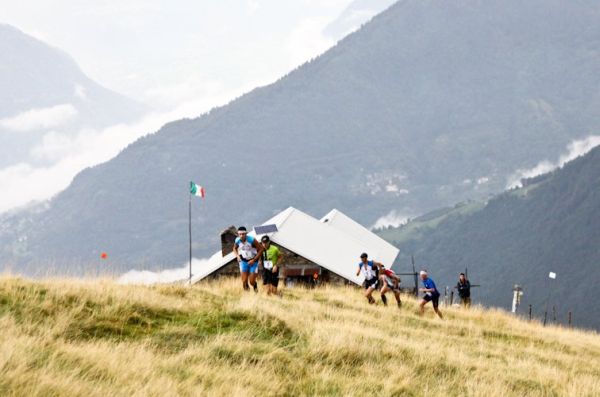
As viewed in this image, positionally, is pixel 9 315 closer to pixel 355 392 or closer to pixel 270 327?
pixel 270 327

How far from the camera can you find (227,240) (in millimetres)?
A: 50438

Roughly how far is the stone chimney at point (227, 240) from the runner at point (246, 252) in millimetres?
26038

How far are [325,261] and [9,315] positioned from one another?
114 ft

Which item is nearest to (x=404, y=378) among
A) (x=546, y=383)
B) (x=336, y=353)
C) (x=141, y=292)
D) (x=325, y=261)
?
(x=336, y=353)

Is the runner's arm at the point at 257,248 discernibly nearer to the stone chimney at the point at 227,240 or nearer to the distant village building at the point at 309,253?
the distant village building at the point at 309,253

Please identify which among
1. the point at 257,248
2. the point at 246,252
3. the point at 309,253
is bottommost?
the point at 309,253

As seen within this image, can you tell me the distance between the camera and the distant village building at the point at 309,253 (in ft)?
155

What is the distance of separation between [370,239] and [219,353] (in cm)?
4705

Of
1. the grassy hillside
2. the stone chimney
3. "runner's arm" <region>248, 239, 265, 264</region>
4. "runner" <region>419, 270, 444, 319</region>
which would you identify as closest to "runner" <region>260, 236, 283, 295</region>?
"runner's arm" <region>248, 239, 265, 264</region>

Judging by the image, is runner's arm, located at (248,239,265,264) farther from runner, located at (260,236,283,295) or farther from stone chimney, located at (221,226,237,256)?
stone chimney, located at (221,226,237,256)

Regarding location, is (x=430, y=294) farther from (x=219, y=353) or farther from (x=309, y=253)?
(x=309, y=253)

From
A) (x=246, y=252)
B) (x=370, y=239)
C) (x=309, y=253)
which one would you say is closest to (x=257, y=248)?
(x=246, y=252)

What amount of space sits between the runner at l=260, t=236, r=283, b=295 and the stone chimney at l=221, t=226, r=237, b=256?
2571cm

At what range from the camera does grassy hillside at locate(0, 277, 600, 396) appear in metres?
11.1
